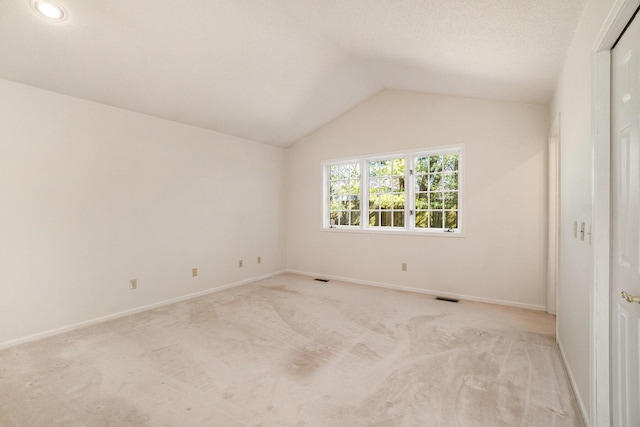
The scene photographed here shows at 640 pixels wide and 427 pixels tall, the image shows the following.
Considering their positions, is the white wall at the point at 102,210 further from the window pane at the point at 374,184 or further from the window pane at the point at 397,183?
the window pane at the point at 397,183

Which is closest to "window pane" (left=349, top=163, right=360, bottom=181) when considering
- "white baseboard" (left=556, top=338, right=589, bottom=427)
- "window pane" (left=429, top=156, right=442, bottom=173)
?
"window pane" (left=429, top=156, right=442, bottom=173)

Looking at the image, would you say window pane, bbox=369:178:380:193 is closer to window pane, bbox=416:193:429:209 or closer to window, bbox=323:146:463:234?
window, bbox=323:146:463:234

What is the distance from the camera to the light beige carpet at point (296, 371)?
174 cm

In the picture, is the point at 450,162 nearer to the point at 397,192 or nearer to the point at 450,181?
the point at 450,181

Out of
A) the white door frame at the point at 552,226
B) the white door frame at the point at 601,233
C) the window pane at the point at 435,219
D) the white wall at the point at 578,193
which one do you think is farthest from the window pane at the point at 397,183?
the white door frame at the point at 601,233

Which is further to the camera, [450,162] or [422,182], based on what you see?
[422,182]

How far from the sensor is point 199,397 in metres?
1.91

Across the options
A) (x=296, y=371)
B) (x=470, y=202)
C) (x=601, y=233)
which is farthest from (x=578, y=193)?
(x=296, y=371)

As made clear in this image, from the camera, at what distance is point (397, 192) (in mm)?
4645

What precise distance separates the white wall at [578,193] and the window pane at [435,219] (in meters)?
1.80

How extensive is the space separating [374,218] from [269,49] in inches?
115

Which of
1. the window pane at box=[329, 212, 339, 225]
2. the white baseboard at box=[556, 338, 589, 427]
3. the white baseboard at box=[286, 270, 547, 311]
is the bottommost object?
the white baseboard at box=[556, 338, 589, 427]

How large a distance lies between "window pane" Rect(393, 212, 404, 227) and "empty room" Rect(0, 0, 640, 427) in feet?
0.21

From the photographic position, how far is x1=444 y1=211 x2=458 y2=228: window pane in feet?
13.6
